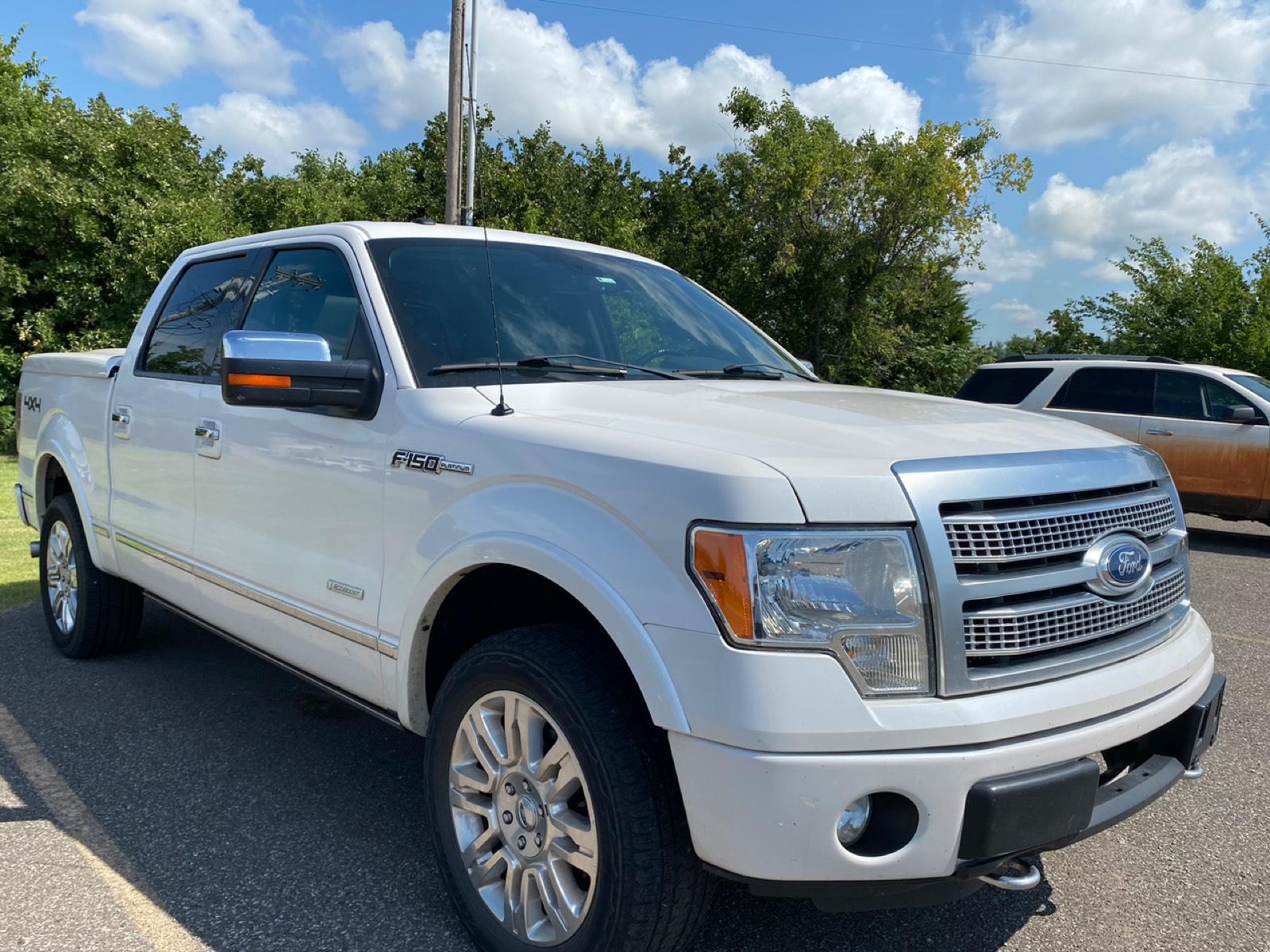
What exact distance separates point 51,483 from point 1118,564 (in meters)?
5.39

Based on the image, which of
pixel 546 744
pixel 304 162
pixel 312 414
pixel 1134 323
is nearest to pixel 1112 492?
pixel 546 744

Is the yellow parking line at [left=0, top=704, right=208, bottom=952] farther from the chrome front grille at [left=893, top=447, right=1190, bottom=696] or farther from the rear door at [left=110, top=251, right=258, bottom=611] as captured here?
the chrome front grille at [left=893, top=447, right=1190, bottom=696]

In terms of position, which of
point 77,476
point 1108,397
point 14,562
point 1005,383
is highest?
point 1005,383

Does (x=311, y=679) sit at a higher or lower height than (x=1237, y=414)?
lower

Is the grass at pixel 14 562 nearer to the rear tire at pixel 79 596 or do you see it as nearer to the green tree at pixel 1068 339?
the rear tire at pixel 79 596

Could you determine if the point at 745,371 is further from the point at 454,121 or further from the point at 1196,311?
the point at 1196,311

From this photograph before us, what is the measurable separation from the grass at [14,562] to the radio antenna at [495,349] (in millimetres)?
4734

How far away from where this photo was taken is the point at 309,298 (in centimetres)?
357

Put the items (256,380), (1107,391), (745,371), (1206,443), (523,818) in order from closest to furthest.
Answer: (523,818)
(256,380)
(745,371)
(1206,443)
(1107,391)

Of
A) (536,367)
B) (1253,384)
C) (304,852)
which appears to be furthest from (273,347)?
(1253,384)

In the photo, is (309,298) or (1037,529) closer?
(1037,529)

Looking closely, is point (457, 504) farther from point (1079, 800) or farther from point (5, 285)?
point (5, 285)

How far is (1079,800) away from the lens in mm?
2096

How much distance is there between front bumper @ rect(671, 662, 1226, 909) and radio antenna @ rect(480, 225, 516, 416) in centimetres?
105
